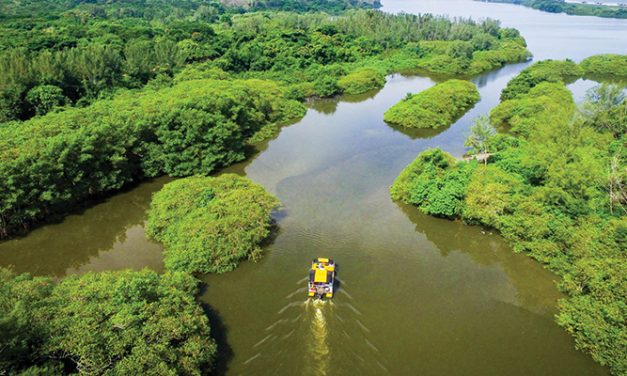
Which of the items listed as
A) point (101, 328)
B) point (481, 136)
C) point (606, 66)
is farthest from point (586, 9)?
point (101, 328)

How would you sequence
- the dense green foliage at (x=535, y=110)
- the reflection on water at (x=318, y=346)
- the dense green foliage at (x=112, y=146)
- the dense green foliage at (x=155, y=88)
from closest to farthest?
the reflection on water at (x=318, y=346) → the dense green foliage at (x=112, y=146) → the dense green foliage at (x=155, y=88) → the dense green foliage at (x=535, y=110)

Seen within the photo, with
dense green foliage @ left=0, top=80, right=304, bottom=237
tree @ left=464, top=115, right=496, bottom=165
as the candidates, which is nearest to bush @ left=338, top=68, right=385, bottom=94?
dense green foliage @ left=0, top=80, right=304, bottom=237

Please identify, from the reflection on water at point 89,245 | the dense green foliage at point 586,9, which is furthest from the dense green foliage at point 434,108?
the dense green foliage at point 586,9

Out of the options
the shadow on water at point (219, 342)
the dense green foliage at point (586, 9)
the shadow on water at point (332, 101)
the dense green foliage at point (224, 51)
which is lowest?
the shadow on water at point (219, 342)

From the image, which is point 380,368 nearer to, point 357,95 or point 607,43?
point 357,95

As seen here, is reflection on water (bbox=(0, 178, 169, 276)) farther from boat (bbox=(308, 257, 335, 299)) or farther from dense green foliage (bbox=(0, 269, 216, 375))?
boat (bbox=(308, 257, 335, 299))

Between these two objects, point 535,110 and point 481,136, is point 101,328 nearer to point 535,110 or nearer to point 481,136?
point 481,136

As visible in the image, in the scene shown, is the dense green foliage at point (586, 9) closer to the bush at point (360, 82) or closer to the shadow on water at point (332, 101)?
the bush at point (360, 82)
